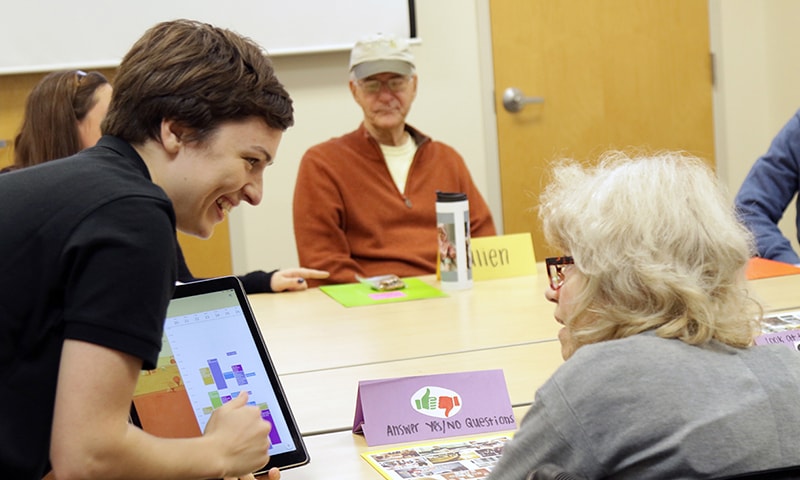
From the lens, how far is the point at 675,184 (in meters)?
1.11

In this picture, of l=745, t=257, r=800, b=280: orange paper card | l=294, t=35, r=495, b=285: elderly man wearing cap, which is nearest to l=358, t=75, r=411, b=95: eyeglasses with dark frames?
l=294, t=35, r=495, b=285: elderly man wearing cap

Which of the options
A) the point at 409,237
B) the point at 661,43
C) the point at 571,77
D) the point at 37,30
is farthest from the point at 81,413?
the point at 661,43

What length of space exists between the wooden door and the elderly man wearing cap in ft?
3.27

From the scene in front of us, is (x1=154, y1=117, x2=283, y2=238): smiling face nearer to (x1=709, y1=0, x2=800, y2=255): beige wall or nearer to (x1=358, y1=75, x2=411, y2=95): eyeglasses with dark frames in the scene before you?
(x1=358, y1=75, x2=411, y2=95): eyeglasses with dark frames

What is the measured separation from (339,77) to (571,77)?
41.4 inches

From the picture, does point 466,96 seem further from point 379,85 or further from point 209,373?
point 209,373

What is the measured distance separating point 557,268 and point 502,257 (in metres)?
1.32

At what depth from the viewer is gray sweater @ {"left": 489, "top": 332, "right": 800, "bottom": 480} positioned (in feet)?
3.16

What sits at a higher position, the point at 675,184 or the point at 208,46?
the point at 208,46

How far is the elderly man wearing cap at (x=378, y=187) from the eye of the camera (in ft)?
10.1

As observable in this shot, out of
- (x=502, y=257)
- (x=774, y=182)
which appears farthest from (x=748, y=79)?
(x=502, y=257)

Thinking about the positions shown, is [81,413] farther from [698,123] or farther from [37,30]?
[698,123]

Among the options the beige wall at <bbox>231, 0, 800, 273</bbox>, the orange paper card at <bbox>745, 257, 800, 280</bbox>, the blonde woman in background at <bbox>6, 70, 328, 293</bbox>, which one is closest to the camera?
the orange paper card at <bbox>745, 257, 800, 280</bbox>

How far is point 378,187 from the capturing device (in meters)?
3.19
